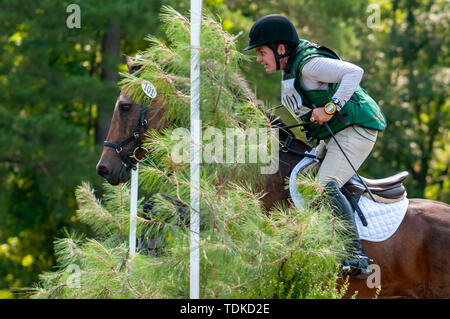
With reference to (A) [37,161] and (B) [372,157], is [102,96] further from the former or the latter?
(B) [372,157]

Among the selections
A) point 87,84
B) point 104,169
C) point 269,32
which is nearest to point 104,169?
point 104,169

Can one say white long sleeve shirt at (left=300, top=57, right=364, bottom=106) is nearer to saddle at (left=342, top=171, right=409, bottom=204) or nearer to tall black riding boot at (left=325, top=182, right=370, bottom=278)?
tall black riding boot at (left=325, top=182, right=370, bottom=278)

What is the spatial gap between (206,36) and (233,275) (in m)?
1.11

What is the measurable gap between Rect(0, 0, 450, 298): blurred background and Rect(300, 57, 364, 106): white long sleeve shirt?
5.59 meters

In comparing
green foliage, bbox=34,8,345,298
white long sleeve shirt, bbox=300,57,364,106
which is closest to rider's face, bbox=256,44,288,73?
white long sleeve shirt, bbox=300,57,364,106

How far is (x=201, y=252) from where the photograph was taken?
9.47 ft

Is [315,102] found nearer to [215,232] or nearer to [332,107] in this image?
[332,107]

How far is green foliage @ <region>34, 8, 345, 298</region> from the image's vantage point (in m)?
2.93

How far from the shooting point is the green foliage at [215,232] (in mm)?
2926

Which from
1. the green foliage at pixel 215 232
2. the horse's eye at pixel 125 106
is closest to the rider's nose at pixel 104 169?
the horse's eye at pixel 125 106

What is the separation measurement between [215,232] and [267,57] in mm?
1365
